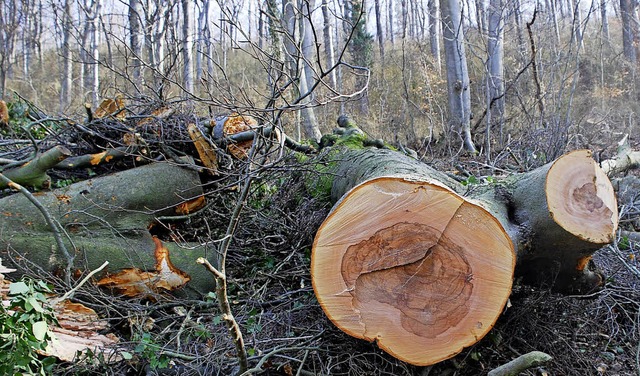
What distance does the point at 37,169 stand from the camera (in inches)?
134

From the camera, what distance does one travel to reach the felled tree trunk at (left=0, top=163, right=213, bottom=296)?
2930 millimetres

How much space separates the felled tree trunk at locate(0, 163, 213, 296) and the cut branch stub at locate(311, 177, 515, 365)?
4.55ft

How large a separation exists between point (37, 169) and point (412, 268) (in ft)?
8.95

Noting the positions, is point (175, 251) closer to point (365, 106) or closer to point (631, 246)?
point (631, 246)

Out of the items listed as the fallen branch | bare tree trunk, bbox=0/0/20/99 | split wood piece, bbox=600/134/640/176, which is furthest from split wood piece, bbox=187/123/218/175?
bare tree trunk, bbox=0/0/20/99

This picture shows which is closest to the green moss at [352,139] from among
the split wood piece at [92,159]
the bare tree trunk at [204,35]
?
the bare tree trunk at [204,35]

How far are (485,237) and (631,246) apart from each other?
2048mm

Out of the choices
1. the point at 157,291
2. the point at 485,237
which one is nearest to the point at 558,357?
the point at 485,237

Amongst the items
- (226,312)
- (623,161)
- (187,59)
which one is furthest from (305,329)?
(187,59)

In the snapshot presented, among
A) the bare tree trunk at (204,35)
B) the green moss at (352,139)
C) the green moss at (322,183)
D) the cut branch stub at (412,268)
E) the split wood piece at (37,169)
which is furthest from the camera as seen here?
the bare tree trunk at (204,35)

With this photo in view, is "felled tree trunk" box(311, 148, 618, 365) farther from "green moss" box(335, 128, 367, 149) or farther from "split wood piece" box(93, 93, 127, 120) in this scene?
"split wood piece" box(93, 93, 127, 120)

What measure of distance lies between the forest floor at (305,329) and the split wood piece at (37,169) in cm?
103

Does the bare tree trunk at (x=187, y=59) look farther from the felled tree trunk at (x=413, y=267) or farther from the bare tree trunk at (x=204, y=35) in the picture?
the felled tree trunk at (x=413, y=267)

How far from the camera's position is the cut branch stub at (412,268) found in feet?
6.83
